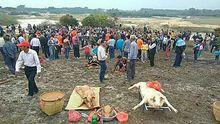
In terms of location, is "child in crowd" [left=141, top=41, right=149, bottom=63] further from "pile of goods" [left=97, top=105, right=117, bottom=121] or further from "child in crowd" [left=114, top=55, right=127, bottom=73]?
"pile of goods" [left=97, top=105, right=117, bottom=121]

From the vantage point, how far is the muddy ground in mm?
10094

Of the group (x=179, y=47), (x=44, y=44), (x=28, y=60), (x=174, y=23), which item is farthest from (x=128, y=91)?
(x=174, y=23)

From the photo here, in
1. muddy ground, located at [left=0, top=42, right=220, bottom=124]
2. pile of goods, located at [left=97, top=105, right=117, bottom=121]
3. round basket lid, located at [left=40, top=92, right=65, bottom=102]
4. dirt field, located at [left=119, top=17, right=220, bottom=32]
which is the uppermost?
round basket lid, located at [left=40, top=92, right=65, bottom=102]

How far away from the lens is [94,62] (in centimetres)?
1761

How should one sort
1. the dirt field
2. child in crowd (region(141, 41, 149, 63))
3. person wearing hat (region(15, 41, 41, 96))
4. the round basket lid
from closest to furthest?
the round basket lid → person wearing hat (region(15, 41, 41, 96)) → child in crowd (region(141, 41, 149, 63)) → the dirt field

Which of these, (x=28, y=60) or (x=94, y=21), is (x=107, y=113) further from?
(x=94, y=21)

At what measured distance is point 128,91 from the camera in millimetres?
12750

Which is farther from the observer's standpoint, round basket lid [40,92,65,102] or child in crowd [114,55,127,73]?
child in crowd [114,55,127,73]

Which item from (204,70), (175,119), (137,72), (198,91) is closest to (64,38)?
(137,72)

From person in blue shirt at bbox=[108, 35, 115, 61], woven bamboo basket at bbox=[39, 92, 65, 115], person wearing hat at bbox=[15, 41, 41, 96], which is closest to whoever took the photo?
woven bamboo basket at bbox=[39, 92, 65, 115]

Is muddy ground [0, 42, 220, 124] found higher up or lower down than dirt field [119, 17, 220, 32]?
higher up

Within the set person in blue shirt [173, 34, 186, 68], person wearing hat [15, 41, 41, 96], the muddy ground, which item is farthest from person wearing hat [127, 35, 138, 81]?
person wearing hat [15, 41, 41, 96]

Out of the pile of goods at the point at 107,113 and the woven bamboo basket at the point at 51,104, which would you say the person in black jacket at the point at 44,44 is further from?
the pile of goods at the point at 107,113

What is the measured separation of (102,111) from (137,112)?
1.27 meters
